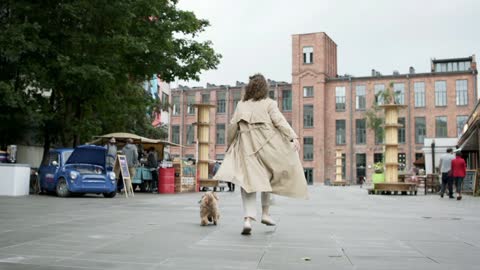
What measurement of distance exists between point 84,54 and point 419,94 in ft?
195

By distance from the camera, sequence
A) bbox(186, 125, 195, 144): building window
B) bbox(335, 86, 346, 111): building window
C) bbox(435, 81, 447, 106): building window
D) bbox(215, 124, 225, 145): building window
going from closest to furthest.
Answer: bbox(435, 81, 447, 106): building window < bbox(335, 86, 346, 111): building window < bbox(215, 124, 225, 145): building window < bbox(186, 125, 195, 144): building window

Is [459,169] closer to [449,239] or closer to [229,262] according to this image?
[449,239]

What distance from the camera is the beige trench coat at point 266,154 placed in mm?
6746

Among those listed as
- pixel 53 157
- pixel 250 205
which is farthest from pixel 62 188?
pixel 250 205

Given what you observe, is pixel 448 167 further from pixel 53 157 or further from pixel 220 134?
pixel 220 134

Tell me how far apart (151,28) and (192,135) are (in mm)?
62848

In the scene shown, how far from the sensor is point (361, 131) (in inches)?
2857

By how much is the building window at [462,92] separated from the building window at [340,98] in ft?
47.4

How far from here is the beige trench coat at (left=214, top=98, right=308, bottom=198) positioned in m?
6.75

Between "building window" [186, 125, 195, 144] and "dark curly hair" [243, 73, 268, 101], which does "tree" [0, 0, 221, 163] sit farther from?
"building window" [186, 125, 195, 144]

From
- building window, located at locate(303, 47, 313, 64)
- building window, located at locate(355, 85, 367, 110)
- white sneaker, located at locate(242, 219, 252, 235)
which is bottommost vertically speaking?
white sneaker, located at locate(242, 219, 252, 235)

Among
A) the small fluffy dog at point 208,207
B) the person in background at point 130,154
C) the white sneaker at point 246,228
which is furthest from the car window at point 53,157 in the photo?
the white sneaker at point 246,228

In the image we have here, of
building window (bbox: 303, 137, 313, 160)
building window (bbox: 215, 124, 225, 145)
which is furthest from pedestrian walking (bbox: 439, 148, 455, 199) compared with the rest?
building window (bbox: 215, 124, 225, 145)

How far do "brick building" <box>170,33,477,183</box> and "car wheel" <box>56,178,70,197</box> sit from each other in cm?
5612
